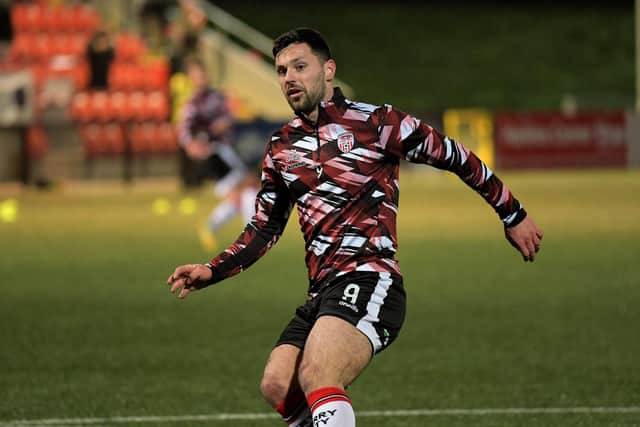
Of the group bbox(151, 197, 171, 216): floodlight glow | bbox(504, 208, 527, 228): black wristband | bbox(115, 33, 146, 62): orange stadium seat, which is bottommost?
bbox(151, 197, 171, 216): floodlight glow

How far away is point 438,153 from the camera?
16.0 ft

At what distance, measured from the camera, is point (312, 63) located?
4855mm

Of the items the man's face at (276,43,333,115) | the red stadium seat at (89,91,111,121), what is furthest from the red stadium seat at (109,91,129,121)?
the man's face at (276,43,333,115)

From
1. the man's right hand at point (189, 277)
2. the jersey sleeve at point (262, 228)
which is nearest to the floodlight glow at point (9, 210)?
the jersey sleeve at point (262, 228)

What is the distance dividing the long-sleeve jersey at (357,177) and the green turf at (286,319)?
1809mm

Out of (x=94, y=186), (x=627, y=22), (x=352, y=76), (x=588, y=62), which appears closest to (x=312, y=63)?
(x=94, y=186)

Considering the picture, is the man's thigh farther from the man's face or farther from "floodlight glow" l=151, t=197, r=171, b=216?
"floodlight glow" l=151, t=197, r=171, b=216

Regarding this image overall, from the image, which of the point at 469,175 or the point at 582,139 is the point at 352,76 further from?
the point at 469,175

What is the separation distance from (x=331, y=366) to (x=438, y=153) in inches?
35.7

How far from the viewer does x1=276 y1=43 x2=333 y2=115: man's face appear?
4840mm

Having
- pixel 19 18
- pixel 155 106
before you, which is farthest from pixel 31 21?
pixel 155 106

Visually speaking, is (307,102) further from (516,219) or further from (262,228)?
(516,219)

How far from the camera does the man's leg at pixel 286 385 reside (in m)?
4.73

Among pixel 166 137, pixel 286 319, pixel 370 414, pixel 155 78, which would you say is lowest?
pixel 286 319
